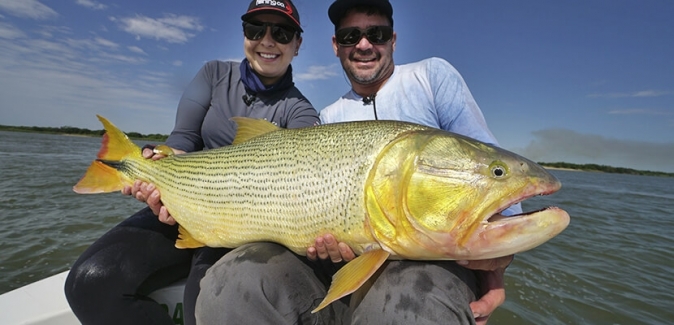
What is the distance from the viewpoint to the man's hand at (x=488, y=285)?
2.36 metres

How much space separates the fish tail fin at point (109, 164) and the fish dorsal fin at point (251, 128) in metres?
1.00

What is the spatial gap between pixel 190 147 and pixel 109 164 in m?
0.71

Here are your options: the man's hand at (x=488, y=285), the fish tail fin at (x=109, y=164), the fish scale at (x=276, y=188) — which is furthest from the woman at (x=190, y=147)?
the man's hand at (x=488, y=285)

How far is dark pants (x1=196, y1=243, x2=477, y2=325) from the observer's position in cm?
205

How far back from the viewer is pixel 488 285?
2535 millimetres

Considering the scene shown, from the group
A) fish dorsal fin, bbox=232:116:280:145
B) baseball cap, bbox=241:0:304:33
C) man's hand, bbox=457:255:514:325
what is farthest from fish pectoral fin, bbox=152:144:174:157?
man's hand, bbox=457:255:514:325

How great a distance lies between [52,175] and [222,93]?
53.0 feet

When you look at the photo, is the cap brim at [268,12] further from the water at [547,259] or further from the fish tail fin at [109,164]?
the water at [547,259]

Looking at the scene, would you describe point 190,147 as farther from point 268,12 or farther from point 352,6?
point 352,6

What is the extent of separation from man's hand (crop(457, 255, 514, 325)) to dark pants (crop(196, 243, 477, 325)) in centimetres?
7

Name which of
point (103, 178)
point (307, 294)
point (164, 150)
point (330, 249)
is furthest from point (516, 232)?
point (103, 178)

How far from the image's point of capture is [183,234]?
3.09 metres

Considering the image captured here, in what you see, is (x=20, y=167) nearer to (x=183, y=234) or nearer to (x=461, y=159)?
(x=183, y=234)

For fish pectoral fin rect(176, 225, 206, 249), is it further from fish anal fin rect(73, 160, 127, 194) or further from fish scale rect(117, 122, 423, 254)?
fish anal fin rect(73, 160, 127, 194)
